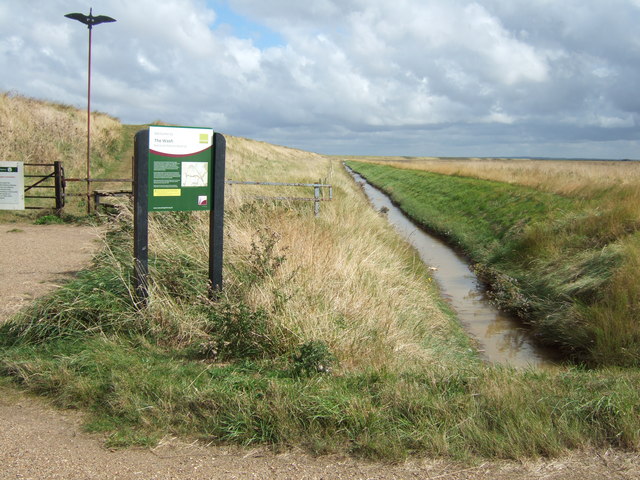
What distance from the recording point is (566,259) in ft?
40.3

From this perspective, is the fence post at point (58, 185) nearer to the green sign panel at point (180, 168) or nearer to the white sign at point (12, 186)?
the white sign at point (12, 186)

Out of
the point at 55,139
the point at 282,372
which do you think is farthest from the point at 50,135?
the point at 282,372

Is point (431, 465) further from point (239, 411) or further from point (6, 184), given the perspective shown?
point (6, 184)

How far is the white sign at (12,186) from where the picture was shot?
54.6 feet

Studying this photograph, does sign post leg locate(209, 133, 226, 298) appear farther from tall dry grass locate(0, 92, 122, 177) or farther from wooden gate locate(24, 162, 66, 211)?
tall dry grass locate(0, 92, 122, 177)

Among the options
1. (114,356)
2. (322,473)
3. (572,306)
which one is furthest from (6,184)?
(322,473)

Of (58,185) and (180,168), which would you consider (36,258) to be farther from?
(58,185)

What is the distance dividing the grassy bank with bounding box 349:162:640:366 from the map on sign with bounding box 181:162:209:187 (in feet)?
17.6

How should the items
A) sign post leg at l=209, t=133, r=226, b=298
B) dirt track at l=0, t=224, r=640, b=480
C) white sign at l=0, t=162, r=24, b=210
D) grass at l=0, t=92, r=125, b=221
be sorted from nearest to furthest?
1. dirt track at l=0, t=224, r=640, b=480
2. sign post leg at l=209, t=133, r=226, b=298
3. white sign at l=0, t=162, r=24, b=210
4. grass at l=0, t=92, r=125, b=221

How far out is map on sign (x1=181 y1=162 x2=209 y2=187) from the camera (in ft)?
20.8

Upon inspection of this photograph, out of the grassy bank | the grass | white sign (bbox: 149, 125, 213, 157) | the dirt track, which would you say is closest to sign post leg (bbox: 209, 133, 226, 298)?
white sign (bbox: 149, 125, 213, 157)

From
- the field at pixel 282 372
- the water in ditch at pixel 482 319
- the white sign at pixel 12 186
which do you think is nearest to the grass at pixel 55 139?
the white sign at pixel 12 186

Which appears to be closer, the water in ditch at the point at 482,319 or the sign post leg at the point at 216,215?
the sign post leg at the point at 216,215

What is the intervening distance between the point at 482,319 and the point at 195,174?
6.35 m
